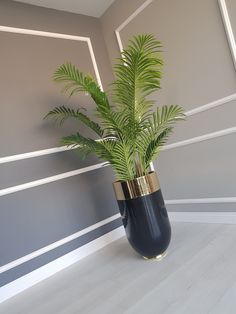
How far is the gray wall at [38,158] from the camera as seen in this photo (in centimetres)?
194

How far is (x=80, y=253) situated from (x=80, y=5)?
2.18 metres

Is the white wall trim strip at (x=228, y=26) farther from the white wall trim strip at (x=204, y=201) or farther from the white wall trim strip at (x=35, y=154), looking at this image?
the white wall trim strip at (x=35, y=154)

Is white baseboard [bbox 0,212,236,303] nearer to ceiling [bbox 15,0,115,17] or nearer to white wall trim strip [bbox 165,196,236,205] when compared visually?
white wall trim strip [bbox 165,196,236,205]

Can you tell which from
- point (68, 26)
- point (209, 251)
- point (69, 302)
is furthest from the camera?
point (68, 26)

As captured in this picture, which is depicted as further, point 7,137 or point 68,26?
point 68,26

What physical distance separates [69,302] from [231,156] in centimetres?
143

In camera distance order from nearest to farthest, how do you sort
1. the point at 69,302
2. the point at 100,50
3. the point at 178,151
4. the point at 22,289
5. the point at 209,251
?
the point at 69,302, the point at 209,251, the point at 22,289, the point at 178,151, the point at 100,50

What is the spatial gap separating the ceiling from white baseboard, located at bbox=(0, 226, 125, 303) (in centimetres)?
205

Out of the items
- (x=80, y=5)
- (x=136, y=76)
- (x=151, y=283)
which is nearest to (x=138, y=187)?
(x=151, y=283)

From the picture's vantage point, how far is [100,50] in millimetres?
2709

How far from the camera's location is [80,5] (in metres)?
2.51

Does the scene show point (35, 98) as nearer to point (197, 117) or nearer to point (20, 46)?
point (20, 46)

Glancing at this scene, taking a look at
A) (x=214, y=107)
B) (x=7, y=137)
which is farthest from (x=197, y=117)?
(x=7, y=137)

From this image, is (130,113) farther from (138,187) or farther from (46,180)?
(46,180)
